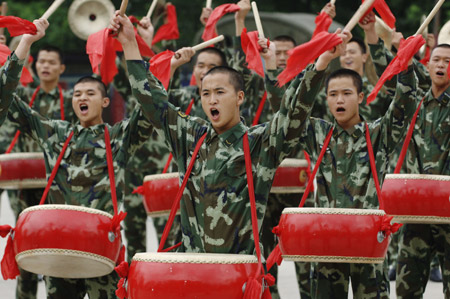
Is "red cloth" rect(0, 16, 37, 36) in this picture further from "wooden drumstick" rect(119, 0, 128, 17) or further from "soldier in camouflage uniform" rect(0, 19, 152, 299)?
"wooden drumstick" rect(119, 0, 128, 17)

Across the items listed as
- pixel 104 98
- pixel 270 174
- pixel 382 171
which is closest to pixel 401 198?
pixel 382 171

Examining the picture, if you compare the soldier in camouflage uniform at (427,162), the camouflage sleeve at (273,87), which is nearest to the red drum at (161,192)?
the soldier in camouflage uniform at (427,162)

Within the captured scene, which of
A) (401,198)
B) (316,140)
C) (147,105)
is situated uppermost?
(147,105)

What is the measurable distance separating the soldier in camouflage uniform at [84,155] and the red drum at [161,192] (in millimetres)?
1048

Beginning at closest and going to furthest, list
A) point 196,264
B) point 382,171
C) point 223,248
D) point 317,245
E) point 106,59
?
point 196,264, point 223,248, point 317,245, point 382,171, point 106,59

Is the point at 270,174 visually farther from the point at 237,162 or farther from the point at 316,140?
the point at 316,140

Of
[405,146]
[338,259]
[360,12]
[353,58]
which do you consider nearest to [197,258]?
[338,259]

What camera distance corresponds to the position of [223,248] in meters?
5.27

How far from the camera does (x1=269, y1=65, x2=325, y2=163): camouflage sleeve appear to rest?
521 centimetres

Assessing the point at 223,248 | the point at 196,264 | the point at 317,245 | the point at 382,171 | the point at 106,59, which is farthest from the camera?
the point at 106,59

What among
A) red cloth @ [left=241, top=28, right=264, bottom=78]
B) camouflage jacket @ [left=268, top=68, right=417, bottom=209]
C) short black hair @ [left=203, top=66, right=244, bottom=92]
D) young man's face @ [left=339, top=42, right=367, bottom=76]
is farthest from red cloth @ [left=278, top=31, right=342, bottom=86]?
young man's face @ [left=339, top=42, right=367, bottom=76]

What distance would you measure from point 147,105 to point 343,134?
59.4 inches

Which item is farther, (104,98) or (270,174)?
(104,98)

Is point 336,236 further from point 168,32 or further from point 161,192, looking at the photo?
point 168,32
